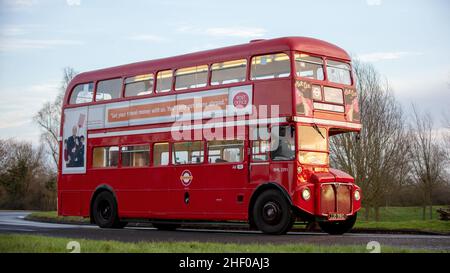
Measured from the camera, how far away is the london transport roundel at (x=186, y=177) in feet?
65.6

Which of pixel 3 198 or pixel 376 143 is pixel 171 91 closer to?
pixel 376 143

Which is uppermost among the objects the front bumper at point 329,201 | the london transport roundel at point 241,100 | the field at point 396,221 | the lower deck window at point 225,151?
the london transport roundel at point 241,100

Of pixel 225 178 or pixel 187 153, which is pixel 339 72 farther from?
pixel 187 153

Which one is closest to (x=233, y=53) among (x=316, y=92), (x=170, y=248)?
(x=316, y=92)

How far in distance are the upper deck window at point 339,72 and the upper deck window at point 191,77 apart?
3.34 m

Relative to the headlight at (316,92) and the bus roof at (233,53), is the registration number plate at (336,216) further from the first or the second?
the bus roof at (233,53)

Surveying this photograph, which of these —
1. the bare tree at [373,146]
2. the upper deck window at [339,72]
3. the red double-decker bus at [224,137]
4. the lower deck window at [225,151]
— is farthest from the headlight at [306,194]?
the bare tree at [373,146]

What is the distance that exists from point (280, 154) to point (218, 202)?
7.83 ft

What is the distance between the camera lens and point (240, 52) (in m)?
18.9

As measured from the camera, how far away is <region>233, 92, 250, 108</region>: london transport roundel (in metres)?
18.5

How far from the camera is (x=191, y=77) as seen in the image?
20.1 metres

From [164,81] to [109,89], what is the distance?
2595mm
